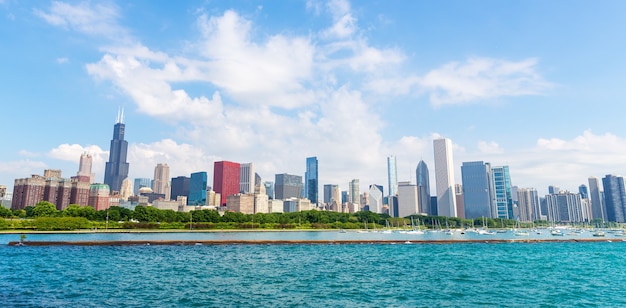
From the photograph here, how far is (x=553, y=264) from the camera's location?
65.8 metres

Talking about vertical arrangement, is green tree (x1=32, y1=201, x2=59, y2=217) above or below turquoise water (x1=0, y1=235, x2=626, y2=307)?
above

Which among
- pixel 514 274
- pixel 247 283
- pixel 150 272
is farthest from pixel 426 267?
pixel 150 272

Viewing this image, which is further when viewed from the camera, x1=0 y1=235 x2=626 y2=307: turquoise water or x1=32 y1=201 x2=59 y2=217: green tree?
x1=32 y1=201 x2=59 y2=217: green tree

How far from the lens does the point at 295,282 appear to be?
4409 centimetres

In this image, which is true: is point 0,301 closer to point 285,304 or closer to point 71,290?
point 71,290

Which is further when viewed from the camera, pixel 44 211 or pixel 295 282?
pixel 44 211

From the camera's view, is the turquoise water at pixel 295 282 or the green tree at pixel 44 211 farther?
the green tree at pixel 44 211

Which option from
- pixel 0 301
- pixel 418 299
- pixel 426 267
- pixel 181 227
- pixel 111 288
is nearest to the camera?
pixel 0 301

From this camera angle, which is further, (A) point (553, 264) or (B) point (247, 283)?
(A) point (553, 264)

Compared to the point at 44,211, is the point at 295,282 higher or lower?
lower

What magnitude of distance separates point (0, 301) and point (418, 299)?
3368 centimetres

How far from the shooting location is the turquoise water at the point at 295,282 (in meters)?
35.1

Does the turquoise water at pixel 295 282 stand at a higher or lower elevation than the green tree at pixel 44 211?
lower

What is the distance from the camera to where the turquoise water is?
115ft
